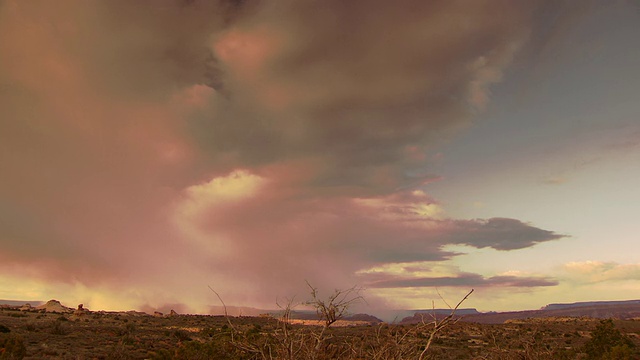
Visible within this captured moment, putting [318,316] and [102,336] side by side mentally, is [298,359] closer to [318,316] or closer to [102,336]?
[318,316]

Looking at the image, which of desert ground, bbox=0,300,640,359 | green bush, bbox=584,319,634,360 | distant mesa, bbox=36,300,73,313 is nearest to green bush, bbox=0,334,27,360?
desert ground, bbox=0,300,640,359

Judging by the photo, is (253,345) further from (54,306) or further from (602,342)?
(54,306)

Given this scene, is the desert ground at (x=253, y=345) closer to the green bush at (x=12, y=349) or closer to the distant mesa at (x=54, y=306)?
the green bush at (x=12, y=349)

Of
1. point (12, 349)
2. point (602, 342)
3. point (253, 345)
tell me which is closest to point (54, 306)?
point (12, 349)

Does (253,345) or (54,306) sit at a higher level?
(253,345)

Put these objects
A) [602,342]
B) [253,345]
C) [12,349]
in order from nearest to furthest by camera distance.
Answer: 1. [253,345]
2. [12,349]
3. [602,342]

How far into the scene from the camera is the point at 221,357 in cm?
2633

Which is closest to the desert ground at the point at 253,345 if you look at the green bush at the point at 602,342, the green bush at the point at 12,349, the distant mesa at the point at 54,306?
the green bush at the point at 12,349

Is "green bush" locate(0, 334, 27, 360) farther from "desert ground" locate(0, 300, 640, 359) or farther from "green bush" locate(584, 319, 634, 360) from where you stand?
"green bush" locate(584, 319, 634, 360)

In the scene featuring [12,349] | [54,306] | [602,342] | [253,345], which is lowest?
[602,342]

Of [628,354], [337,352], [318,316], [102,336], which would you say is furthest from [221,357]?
[628,354]

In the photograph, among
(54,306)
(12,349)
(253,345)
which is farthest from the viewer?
(54,306)

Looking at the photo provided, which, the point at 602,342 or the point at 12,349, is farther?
the point at 602,342

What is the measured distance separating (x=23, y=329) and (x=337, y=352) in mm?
50894
